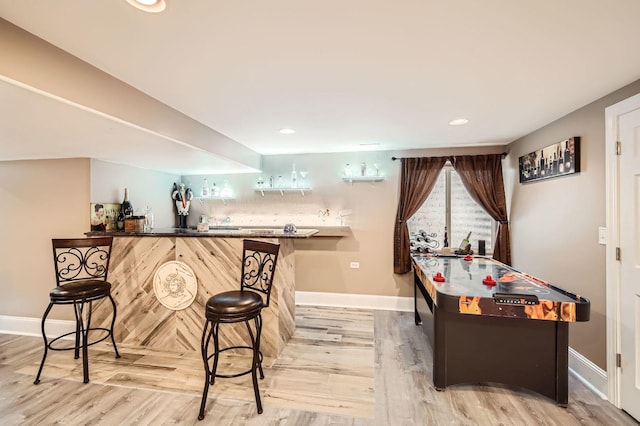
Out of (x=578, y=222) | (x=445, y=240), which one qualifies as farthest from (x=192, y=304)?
(x=578, y=222)

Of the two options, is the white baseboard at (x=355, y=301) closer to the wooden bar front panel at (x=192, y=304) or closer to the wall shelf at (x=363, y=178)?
the wooden bar front panel at (x=192, y=304)

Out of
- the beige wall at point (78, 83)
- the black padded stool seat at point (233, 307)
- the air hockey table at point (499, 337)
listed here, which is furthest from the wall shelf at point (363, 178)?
the black padded stool seat at point (233, 307)

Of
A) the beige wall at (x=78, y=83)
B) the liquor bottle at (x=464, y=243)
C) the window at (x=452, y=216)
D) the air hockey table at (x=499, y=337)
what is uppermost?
the beige wall at (x=78, y=83)

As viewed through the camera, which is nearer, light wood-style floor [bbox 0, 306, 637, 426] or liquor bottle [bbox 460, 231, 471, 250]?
light wood-style floor [bbox 0, 306, 637, 426]

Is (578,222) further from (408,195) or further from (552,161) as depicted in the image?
(408,195)

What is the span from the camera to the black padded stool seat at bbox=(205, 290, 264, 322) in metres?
2.05

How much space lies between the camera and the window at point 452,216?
427 centimetres

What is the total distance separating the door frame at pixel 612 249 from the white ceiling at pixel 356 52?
1.11 ft

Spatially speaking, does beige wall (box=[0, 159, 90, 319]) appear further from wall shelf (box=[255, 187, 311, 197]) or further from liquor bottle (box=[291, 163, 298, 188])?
liquor bottle (box=[291, 163, 298, 188])

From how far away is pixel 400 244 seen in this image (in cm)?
425

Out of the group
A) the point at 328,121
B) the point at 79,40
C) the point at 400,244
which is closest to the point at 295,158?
the point at 328,121

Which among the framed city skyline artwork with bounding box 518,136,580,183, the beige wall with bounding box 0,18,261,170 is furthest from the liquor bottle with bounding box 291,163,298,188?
the framed city skyline artwork with bounding box 518,136,580,183

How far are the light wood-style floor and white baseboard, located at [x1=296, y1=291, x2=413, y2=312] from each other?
1.18 meters

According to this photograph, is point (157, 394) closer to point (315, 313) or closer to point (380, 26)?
point (315, 313)
